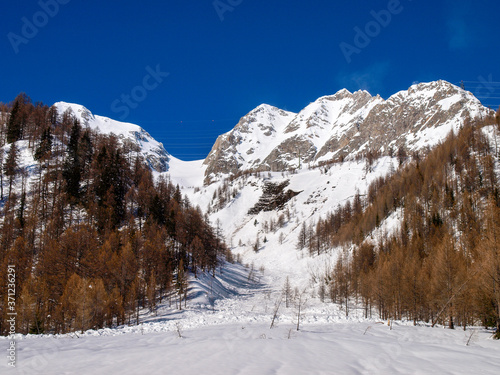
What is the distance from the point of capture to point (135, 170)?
298 feet

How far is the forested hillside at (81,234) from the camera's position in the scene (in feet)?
112

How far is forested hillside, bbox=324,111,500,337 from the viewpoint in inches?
1109

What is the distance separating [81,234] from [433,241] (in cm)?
7351

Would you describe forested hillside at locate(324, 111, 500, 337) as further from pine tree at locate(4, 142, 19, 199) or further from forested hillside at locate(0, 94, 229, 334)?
pine tree at locate(4, 142, 19, 199)

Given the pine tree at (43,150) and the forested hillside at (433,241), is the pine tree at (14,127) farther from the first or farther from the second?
the forested hillside at (433,241)

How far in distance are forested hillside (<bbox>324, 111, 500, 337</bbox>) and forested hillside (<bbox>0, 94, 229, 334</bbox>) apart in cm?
3393

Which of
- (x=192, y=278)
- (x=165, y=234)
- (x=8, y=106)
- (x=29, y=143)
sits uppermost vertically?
(x=8, y=106)

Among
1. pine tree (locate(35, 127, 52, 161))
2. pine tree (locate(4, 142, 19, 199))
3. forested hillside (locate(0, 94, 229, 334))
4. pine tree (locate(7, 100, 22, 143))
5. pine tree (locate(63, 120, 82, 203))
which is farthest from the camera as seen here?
pine tree (locate(7, 100, 22, 143))

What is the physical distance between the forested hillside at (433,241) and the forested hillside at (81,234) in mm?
33931

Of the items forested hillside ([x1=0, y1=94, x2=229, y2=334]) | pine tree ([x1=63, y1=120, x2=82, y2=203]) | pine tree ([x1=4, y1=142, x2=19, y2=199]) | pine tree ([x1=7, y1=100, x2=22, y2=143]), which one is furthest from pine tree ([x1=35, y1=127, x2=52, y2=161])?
pine tree ([x1=7, y1=100, x2=22, y2=143])

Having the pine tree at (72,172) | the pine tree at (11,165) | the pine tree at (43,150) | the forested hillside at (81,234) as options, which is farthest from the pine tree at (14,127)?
the pine tree at (72,172)

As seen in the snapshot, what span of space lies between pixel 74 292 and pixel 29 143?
7472cm

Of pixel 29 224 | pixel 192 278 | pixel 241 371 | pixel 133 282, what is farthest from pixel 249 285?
pixel 241 371

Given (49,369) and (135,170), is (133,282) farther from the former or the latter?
(135,170)
